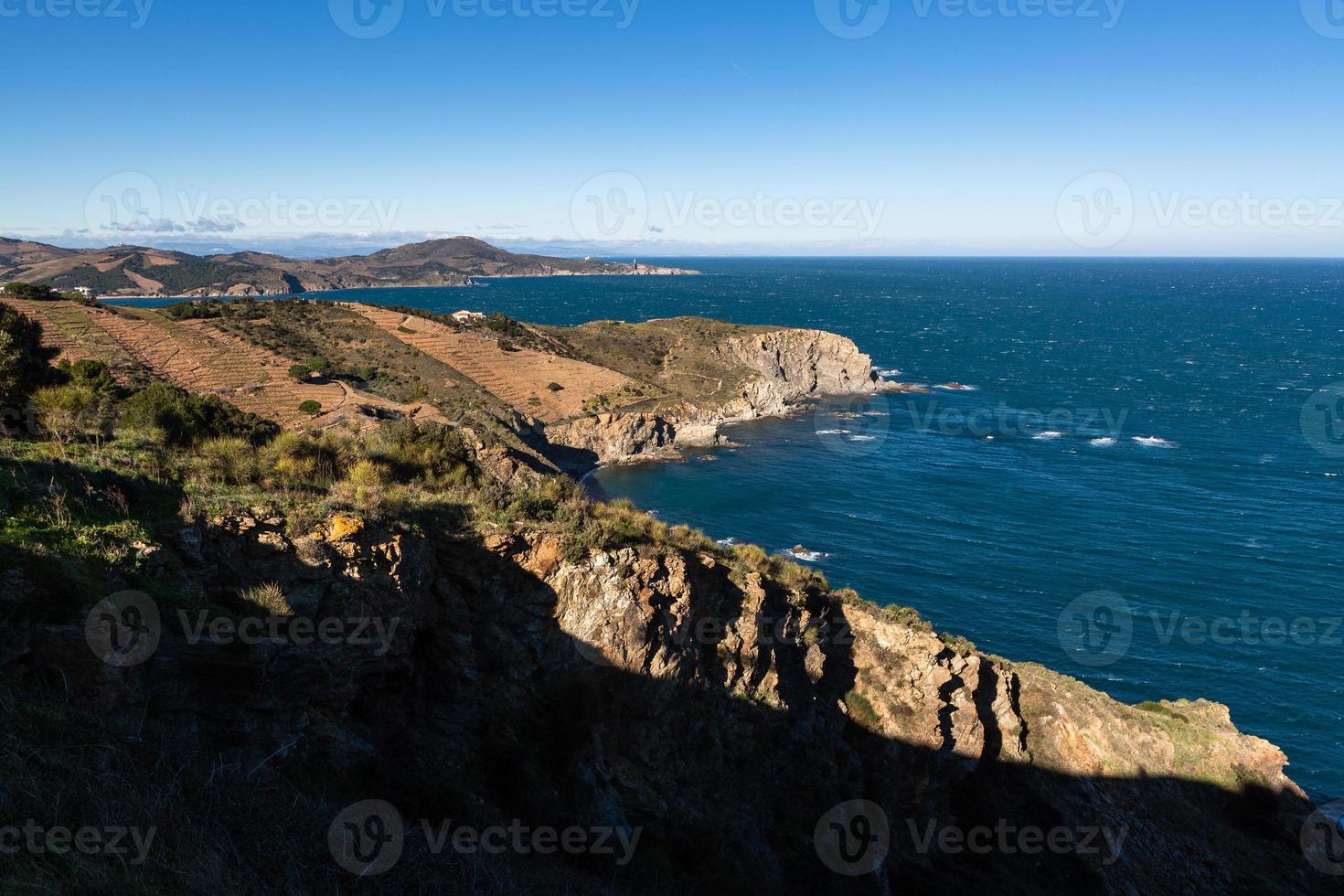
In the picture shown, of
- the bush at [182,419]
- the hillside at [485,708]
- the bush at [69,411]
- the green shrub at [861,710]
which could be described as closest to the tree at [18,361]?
the hillside at [485,708]

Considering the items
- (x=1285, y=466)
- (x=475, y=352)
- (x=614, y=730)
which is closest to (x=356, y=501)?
(x=614, y=730)

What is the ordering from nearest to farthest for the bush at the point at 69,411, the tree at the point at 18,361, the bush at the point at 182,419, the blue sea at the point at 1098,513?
the bush at the point at 69,411 < the bush at the point at 182,419 < the tree at the point at 18,361 < the blue sea at the point at 1098,513

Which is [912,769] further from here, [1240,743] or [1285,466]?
[1285,466]

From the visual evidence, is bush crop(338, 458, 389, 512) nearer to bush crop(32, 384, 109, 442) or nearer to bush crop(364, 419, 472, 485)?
bush crop(364, 419, 472, 485)

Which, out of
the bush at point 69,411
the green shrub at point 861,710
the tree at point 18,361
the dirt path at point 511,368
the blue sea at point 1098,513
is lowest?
the blue sea at point 1098,513

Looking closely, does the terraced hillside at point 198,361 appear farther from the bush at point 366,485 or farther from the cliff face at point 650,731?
the cliff face at point 650,731

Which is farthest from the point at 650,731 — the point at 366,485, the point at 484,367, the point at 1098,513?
the point at 484,367

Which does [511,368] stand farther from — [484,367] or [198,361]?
[198,361]
